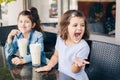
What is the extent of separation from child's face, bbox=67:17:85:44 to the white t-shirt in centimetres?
4

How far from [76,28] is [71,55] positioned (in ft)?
0.51

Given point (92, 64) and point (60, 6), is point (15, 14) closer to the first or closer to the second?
point (60, 6)

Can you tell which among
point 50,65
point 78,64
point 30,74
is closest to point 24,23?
point 50,65

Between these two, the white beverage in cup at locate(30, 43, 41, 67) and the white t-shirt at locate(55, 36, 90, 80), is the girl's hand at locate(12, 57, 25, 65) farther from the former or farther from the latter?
the white t-shirt at locate(55, 36, 90, 80)

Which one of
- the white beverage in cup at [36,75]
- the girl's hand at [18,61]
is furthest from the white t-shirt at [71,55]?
the girl's hand at [18,61]

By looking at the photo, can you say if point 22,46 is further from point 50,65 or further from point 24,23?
point 50,65

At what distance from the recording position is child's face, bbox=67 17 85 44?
1.50m

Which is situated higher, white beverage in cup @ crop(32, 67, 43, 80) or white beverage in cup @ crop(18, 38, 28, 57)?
white beverage in cup @ crop(18, 38, 28, 57)

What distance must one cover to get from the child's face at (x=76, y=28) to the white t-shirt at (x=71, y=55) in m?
0.04

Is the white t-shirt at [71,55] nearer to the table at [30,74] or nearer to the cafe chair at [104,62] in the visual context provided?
the table at [30,74]

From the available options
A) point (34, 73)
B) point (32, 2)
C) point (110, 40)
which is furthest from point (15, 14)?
point (34, 73)

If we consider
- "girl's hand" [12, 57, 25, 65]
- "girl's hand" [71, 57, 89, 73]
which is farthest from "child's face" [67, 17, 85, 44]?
"girl's hand" [12, 57, 25, 65]

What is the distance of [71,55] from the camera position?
154 centimetres

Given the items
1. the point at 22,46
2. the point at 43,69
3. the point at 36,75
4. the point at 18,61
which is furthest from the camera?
the point at 22,46
